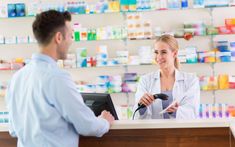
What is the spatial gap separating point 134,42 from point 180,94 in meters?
2.39

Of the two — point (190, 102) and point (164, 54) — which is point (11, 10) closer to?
point (164, 54)

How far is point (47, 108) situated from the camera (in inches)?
81.6

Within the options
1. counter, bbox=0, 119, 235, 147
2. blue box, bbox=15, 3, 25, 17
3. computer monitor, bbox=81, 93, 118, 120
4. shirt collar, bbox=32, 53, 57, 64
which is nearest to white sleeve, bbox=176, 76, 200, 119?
computer monitor, bbox=81, 93, 118, 120

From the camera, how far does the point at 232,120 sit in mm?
Answer: 2359

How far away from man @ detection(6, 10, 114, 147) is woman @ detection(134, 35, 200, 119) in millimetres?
1094

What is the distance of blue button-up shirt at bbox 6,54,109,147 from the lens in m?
2.05

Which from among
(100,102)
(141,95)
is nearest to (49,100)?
(100,102)

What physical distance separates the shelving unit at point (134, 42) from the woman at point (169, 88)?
6.62 feet

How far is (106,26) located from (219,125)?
360 cm

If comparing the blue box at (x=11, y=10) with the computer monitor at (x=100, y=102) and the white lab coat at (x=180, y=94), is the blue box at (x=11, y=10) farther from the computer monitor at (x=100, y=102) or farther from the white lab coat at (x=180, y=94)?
the computer monitor at (x=100, y=102)

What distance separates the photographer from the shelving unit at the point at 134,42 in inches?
221

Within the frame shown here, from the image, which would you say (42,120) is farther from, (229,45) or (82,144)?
(229,45)

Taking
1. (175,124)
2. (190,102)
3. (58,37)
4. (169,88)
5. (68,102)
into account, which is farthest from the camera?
(169,88)

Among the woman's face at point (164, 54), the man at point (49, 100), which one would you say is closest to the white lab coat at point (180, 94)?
the woman's face at point (164, 54)
